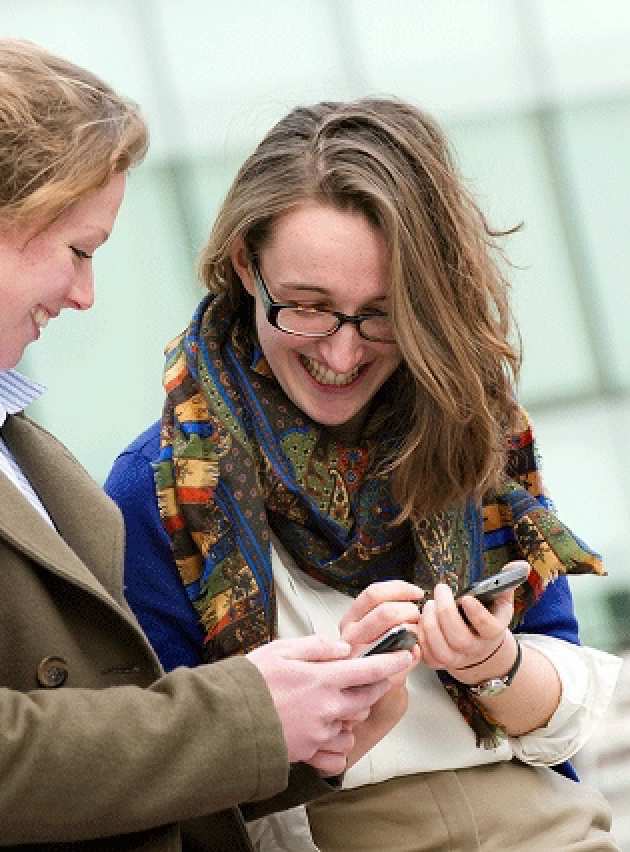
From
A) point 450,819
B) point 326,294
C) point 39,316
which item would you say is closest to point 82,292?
point 39,316

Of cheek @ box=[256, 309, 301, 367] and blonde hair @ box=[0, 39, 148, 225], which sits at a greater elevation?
blonde hair @ box=[0, 39, 148, 225]

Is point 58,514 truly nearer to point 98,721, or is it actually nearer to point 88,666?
point 88,666

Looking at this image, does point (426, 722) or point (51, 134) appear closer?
point (51, 134)

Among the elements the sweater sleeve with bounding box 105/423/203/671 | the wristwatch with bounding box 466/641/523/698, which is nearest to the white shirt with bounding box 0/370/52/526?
the sweater sleeve with bounding box 105/423/203/671

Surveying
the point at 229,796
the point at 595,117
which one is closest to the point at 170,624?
the point at 229,796

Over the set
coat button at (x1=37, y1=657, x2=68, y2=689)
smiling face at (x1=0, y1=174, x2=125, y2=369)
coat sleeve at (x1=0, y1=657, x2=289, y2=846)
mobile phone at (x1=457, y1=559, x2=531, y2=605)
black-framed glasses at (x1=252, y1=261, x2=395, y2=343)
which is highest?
smiling face at (x1=0, y1=174, x2=125, y2=369)

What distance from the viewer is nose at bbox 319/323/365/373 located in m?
2.16

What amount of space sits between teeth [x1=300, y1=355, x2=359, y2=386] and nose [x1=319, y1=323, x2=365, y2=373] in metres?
0.05

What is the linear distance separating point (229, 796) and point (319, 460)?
755mm

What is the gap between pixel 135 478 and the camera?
7.46 ft

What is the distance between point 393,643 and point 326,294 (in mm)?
543

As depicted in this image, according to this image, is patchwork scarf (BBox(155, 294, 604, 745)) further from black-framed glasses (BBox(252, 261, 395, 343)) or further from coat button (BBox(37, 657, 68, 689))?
coat button (BBox(37, 657, 68, 689))

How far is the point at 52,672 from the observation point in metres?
1.72

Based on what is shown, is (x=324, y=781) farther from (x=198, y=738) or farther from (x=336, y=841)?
(x=198, y=738)
